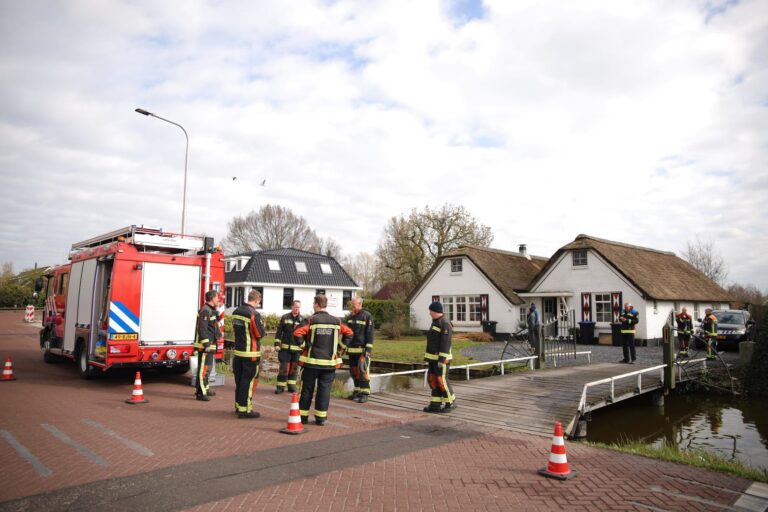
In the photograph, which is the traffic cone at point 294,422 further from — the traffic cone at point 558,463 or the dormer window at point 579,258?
the dormer window at point 579,258

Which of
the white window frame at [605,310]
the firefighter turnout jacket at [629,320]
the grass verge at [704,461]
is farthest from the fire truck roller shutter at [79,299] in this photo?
the white window frame at [605,310]

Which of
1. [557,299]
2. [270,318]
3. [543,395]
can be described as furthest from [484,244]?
[543,395]

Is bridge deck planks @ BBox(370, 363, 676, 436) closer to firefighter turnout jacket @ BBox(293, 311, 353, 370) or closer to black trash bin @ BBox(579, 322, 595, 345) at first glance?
firefighter turnout jacket @ BBox(293, 311, 353, 370)

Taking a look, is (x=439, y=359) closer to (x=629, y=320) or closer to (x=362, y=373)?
(x=362, y=373)

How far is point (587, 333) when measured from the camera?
967 inches

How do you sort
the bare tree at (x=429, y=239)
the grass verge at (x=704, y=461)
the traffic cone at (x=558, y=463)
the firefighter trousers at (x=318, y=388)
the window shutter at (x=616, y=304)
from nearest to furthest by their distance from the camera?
the traffic cone at (x=558, y=463)
the grass verge at (x=704, y=461)
the firefighter trousers at (x=318, y=388)
the window shutter at (x=616, y=304)
the bare tree at (x=429, y=239)

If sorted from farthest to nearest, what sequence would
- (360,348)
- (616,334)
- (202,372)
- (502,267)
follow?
(502,267)
(616,334)
(360,348)
(202,372)

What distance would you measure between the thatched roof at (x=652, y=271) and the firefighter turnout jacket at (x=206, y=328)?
801 inches

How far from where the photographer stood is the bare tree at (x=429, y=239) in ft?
130

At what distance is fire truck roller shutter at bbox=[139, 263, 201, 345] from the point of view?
10.7 metres

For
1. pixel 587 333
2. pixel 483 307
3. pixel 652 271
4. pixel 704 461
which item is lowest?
pixel 704 461

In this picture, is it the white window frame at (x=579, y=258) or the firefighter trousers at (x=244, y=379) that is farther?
the white window frame at (x=579, y=258)

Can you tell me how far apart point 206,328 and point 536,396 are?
6472 millimetres

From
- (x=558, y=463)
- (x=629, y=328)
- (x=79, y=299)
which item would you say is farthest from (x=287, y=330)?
(x=629, y=328)
